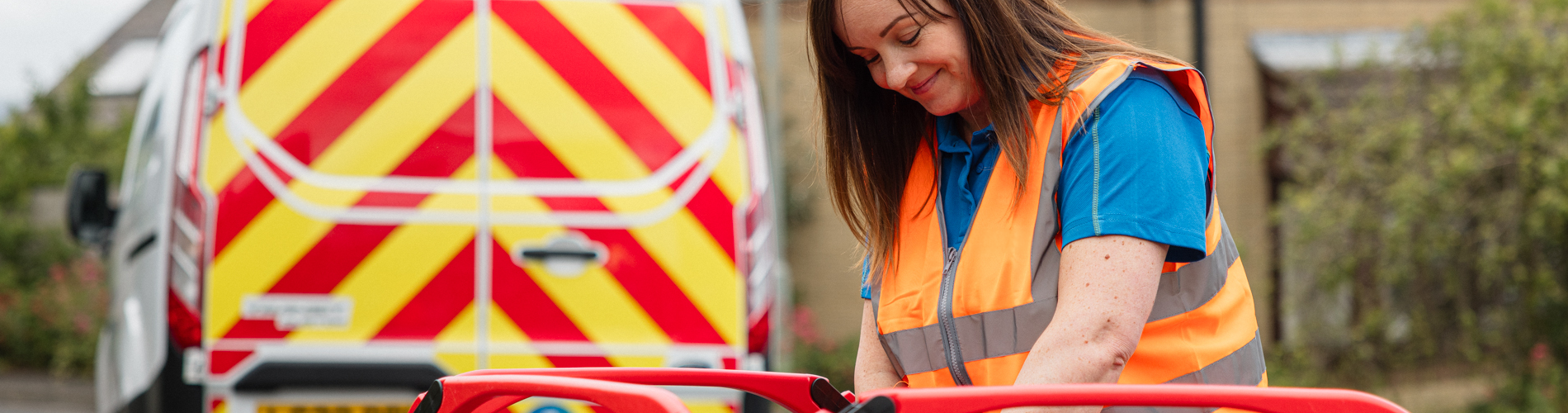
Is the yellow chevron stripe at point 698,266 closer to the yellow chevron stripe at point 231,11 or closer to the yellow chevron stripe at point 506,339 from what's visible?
the yellow chevron stripe at point 506,339

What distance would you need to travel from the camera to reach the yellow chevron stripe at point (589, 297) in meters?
3.16

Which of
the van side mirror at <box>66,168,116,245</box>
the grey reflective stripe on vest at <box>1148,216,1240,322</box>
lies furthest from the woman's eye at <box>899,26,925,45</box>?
the van side mirror at <box>66,168,116,245</box>

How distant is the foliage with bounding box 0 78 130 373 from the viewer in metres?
10.3

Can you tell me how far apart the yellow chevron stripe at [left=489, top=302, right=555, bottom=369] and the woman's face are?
1.71m

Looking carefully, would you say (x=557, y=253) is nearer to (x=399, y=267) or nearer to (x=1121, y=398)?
(x=399, y=267)

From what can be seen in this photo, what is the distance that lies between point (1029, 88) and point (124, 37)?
63.0 ft

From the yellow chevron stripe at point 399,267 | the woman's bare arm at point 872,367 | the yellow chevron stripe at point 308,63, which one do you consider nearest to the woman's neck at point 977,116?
the woman's bare arm at point 872,367

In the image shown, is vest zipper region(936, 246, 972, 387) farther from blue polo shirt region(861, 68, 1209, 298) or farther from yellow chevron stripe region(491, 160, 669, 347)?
yellow chevron stripe region(491, 160, 669, 347)

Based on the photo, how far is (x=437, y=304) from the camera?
315 centimetres

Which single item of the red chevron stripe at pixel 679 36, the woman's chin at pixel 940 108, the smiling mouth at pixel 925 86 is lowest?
the woman's chin at pixel 940 108

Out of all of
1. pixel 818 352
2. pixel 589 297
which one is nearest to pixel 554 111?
pixel 589 297

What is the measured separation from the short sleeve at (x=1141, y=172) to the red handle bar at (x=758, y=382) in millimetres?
405

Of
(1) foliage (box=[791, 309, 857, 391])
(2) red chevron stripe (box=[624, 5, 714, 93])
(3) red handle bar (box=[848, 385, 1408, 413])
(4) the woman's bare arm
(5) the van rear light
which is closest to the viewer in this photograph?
(3) red handle bar (box=[848, 385, 1408, 413])

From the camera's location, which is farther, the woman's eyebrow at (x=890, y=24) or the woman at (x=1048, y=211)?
the woman's eyebrow at (x=890, y=24)
